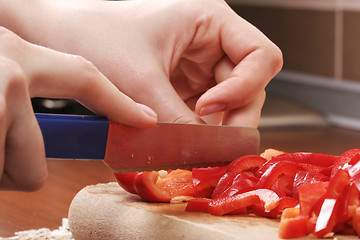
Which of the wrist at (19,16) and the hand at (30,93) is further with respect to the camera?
the wrist at (19,16)

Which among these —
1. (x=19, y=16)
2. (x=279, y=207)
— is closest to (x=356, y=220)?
(x=279, y=207)

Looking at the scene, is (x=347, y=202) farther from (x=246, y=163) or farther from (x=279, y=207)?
(x=246, y=163)

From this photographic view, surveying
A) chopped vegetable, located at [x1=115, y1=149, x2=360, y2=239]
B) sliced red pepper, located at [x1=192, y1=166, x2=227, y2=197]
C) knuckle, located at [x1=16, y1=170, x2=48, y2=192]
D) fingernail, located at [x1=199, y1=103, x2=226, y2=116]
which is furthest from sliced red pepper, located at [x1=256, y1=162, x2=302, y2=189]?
knuckle, located at [x1=16, y1=170, x2=48, y2=192]

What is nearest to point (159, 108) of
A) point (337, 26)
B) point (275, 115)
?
point (275, 115)

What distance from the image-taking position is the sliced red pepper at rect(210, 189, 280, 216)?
1.29 m

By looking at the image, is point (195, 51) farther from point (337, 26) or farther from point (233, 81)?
point (337, 26)

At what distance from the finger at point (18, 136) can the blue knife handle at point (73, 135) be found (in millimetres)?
121

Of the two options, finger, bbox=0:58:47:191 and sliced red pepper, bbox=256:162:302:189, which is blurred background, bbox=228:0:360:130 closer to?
sliced red pepper, bbox=256:162:302:189

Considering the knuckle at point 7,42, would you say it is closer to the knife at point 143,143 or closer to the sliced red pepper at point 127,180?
the knife at point 143,143

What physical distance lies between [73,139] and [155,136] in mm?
182

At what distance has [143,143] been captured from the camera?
52.4 inches

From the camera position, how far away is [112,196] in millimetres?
1473

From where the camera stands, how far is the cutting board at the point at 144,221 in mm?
1196

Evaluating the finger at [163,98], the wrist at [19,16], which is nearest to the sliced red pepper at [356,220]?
the finger at [163,98]
